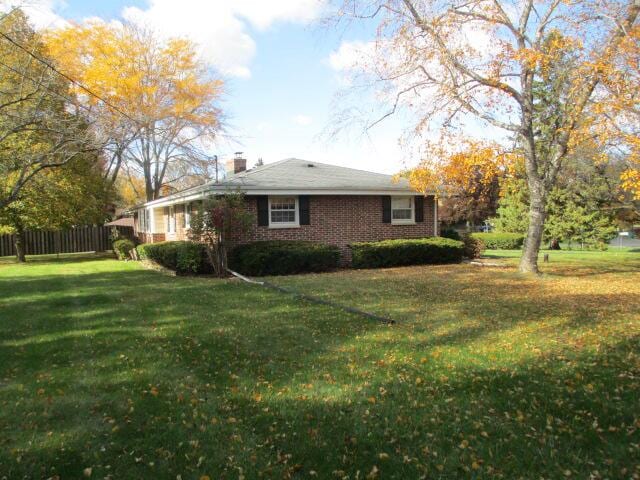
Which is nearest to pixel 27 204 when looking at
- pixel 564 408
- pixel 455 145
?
pixel 455 145

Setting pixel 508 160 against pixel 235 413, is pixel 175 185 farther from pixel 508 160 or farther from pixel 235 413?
pixel 235 413

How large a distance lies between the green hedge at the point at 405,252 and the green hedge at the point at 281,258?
1.28 m

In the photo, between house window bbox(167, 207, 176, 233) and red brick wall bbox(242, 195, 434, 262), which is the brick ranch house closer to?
A: red brick wall bbox(242, 195, 434, 262)

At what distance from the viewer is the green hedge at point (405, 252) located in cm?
1648

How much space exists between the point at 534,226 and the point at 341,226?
6.39m

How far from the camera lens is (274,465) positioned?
3441mm

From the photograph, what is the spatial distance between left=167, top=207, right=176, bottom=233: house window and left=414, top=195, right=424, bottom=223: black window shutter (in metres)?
10.3

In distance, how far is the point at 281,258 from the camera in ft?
47.9

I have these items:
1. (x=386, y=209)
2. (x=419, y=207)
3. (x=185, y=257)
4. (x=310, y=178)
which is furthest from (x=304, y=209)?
(x=419, y=207)

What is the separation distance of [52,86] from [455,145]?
1174cm

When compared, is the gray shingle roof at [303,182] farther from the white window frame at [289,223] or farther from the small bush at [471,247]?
the small bush at [471,247]

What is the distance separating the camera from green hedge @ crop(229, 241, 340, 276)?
14.4 meters

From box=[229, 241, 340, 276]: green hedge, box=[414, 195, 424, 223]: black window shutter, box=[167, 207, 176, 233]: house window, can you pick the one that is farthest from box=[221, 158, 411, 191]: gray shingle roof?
box=[167, 207, 176, 233]: house window

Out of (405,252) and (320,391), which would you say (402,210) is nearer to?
(405,252)
